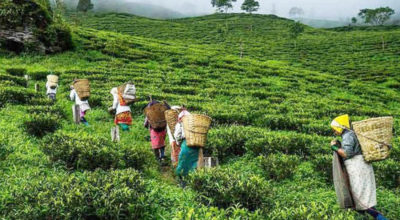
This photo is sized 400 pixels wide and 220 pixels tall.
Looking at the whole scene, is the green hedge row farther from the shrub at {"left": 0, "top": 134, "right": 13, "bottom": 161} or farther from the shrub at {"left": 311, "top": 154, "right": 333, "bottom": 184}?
the shrub at {"left": 0, "top": 134, "right": 13, "bottom": 161}

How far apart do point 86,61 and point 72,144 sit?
1875 centimetres

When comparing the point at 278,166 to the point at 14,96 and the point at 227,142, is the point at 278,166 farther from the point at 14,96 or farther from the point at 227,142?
the point at 14,96

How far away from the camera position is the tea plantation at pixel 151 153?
5090 mm

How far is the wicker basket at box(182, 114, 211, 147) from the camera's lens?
22.8ft

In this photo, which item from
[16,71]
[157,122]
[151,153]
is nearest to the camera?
[151,153]

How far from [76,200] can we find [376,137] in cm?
508

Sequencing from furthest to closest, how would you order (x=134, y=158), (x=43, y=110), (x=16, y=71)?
(x=16, y=71) → (x=43, y=110) → (x=134, y=158)

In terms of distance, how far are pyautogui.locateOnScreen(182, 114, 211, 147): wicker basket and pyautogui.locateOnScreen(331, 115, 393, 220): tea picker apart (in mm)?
2627

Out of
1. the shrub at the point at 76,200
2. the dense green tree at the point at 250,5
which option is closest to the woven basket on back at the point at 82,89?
the shrub at the point at 76,200

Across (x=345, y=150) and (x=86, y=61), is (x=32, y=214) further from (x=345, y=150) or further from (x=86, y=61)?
(x=86, y=61)

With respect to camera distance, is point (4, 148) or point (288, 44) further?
point (288, 44)

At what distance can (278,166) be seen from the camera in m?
8.10

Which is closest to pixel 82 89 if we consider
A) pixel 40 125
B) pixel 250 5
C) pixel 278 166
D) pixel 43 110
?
pixel 43 110

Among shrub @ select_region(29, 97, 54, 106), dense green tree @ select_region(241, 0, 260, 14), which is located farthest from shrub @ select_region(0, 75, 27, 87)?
dense green tree @ select_region(241, 0, 260, 14)
